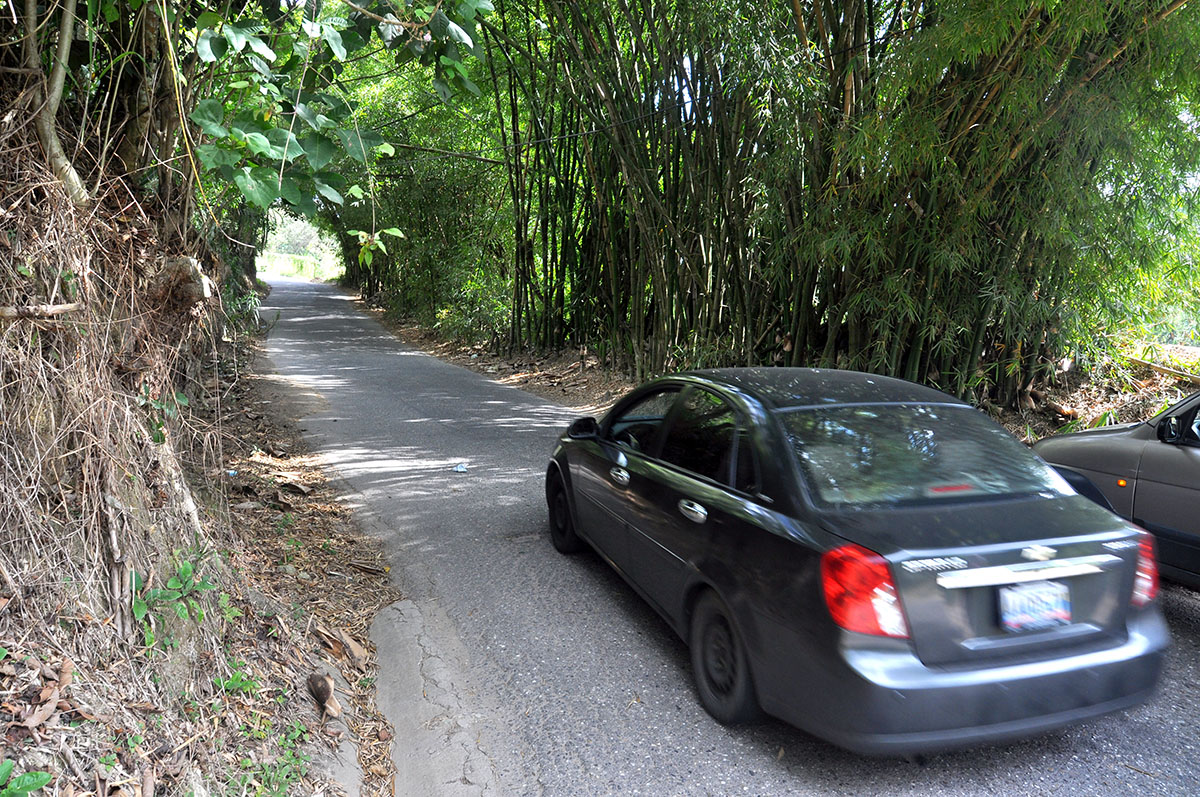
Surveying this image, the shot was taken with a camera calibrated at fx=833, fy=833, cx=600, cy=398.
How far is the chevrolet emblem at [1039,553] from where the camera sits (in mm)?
2662

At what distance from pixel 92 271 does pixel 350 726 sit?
1955mm

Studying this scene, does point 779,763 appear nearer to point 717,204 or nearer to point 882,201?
point 882,201

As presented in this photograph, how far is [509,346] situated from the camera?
16.3 m

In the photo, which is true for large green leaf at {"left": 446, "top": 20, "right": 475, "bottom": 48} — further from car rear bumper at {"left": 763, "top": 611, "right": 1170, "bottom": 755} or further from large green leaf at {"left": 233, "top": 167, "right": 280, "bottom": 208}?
car rear bumper at {"left": 763, "top": 611, "right": 1170, "bottom": 755}

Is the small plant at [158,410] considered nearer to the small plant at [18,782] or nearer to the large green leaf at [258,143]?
the large green leaf at [258,143]

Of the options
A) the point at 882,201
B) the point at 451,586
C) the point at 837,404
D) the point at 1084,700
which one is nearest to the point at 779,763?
the point at 1084,700

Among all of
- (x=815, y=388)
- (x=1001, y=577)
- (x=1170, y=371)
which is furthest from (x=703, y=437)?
(x=1170, y=371)

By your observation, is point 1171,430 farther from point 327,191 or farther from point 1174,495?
point 327,191

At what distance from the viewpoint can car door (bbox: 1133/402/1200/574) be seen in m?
3.94

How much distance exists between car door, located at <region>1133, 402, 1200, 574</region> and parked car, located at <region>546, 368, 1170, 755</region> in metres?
1.22

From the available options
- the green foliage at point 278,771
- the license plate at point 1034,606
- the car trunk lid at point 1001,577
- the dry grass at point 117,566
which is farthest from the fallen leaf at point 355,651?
the license plate at point 1034,606

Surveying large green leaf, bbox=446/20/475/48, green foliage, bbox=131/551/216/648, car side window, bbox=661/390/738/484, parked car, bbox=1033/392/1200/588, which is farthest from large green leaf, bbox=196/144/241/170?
parked car, bbox=1033/392/1200/588

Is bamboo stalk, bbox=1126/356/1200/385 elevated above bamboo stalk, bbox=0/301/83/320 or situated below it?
below

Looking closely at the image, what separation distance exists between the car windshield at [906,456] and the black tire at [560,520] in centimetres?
207
